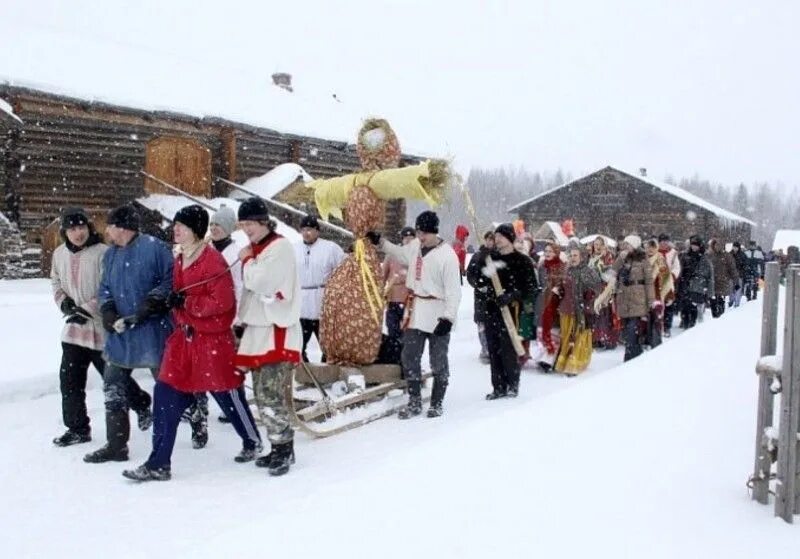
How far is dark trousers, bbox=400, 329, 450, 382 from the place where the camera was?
6.38 metres

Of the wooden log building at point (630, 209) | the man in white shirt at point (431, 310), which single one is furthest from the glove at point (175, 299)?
the wooden log building at point (630, 209)

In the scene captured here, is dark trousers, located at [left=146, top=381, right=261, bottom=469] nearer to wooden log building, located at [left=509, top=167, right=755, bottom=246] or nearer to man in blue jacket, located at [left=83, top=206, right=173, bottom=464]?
man in blue jacket, located at [left=83, top=206, right=173, bottom=464]

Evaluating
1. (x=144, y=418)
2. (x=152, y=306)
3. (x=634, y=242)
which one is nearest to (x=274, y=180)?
(x=634, y=242)

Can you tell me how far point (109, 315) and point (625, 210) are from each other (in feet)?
110

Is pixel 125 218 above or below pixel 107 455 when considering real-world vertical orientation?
above

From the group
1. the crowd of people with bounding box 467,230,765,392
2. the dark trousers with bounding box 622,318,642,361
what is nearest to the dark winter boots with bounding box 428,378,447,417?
the crowd of people with bounding box 467,230,765,392

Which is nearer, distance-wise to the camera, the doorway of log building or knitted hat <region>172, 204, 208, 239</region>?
knitted hat <region>172, 204, 208, 239</region>

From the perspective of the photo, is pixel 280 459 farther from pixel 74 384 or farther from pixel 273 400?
pixel 74 384

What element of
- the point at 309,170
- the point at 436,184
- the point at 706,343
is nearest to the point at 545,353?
the point at 706,343

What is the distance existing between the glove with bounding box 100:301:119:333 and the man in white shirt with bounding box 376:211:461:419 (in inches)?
92.9

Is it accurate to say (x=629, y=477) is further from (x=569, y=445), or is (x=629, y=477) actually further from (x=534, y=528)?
(x=534, y=528)

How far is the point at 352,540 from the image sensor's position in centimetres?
269

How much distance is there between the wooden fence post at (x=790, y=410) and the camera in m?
2.98

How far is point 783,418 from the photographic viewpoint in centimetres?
304
